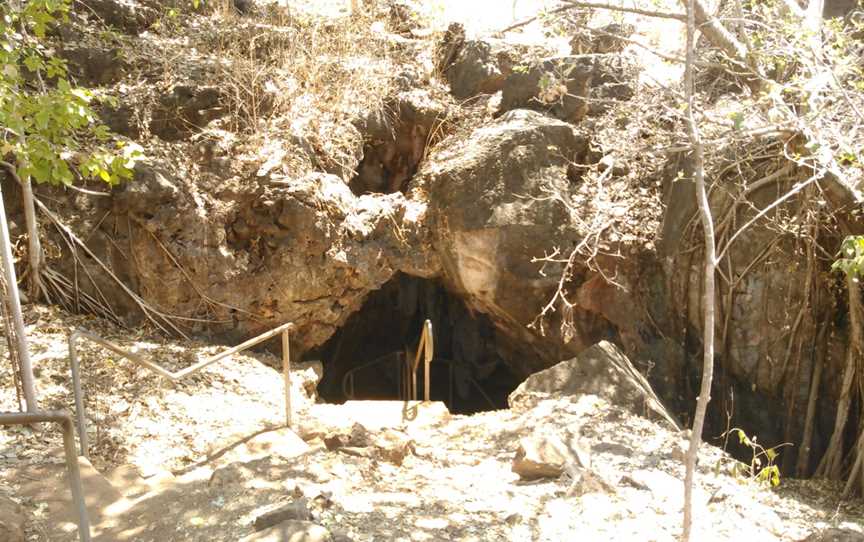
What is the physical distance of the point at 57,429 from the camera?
13.5 feet

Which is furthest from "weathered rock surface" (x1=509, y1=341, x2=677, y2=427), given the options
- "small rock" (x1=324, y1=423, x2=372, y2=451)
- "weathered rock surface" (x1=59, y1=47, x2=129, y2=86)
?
"weathered rock surface" (x1=59, y1=47, x2=129, y2=86)

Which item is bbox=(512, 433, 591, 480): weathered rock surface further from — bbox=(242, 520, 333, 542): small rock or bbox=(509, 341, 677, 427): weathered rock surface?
bbox=(242, 520, 333, 542): small rock

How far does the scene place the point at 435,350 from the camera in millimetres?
9344

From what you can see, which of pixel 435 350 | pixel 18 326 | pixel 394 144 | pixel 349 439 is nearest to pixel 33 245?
pixel 18 326

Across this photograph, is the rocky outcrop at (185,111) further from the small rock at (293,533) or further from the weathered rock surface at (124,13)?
the small rock at (293,533)

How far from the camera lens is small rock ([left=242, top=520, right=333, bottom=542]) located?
8.72ft

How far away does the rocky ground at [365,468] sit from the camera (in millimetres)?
3250

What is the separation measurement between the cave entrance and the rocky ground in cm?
303

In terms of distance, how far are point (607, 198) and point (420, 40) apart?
125 inches

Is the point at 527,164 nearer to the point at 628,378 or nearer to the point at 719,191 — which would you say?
the point at 719,191

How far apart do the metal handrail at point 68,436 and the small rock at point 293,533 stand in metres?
0.66

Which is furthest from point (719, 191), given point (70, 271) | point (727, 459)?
point (70, 271)

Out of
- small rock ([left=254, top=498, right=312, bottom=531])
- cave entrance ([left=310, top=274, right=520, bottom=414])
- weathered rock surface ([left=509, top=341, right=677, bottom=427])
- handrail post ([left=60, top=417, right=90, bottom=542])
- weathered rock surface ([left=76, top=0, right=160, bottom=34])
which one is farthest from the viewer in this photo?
cave entrance ([left=310, top=274, right=520, bottom=414])

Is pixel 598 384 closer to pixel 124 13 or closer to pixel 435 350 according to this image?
pixel 435 350
